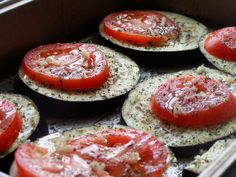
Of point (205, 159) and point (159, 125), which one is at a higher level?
point (205, 159)

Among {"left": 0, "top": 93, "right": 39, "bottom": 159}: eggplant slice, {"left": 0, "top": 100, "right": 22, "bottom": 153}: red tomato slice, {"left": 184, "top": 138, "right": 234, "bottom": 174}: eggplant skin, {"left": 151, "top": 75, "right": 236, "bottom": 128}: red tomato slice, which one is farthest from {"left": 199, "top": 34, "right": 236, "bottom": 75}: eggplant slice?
{"left": 0, "top": 100, "right": 22, "bottom": 153}: red tomato slice

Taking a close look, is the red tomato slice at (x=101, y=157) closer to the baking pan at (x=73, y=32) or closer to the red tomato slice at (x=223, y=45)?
the baking pan at (x=73, y=32)

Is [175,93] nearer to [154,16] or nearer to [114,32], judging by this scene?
[114,32]

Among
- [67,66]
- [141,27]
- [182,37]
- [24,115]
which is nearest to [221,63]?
[182,37]

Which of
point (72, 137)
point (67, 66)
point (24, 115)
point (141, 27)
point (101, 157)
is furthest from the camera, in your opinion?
point (141, 27)

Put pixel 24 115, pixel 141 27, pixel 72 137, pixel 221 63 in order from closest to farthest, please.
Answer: pixel 72 137
pixel 24 115
pixel 221 63
pixel 141 27

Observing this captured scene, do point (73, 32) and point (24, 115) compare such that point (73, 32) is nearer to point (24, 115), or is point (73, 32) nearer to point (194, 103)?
point (24, 115)

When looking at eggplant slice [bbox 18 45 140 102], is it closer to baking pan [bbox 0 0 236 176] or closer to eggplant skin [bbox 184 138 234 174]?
baking pan [bbox 0 0 236 176]
